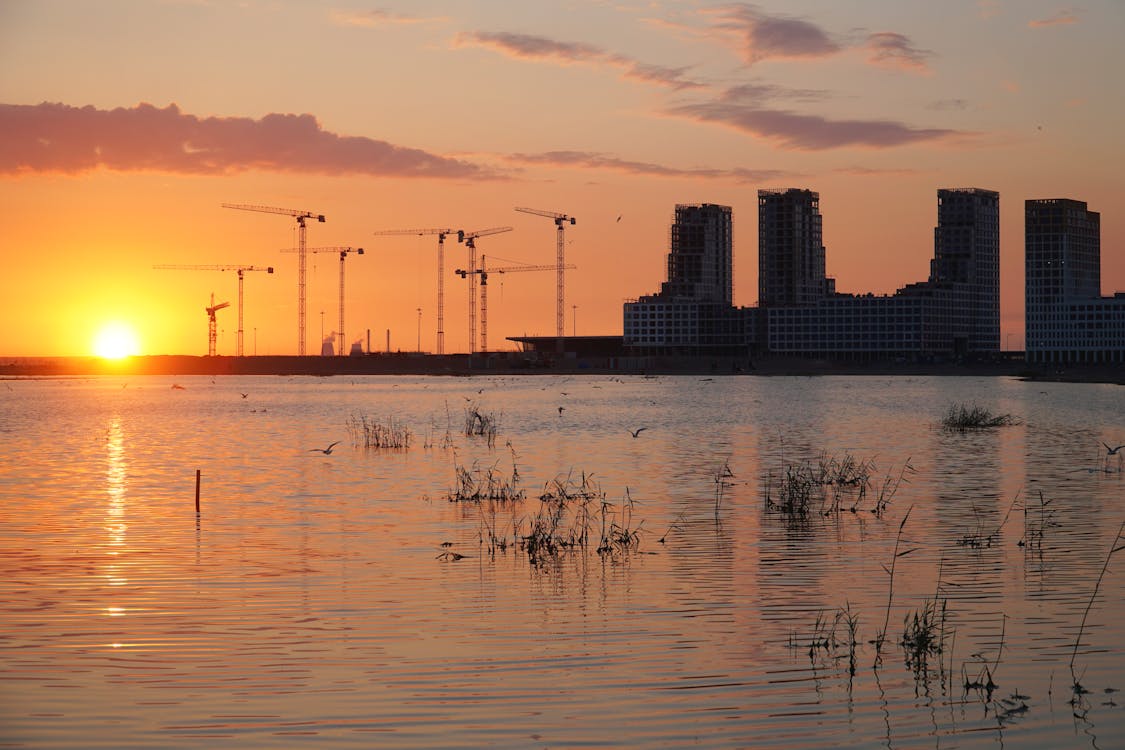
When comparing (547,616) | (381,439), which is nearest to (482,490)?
(547,616)

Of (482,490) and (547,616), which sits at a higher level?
(482,490)

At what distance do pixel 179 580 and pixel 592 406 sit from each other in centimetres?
11144

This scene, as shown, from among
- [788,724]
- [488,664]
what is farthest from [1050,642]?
[488,664]

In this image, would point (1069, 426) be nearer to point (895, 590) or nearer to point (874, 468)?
point (874, 468)

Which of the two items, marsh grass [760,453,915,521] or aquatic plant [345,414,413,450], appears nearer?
marsh grass [760,453,915,521]

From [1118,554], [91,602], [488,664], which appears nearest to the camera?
[488,664]

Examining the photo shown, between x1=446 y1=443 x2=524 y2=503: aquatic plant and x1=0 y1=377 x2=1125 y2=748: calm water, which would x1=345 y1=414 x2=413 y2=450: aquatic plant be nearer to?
x1=0 y1=377 x2=1125 y2=748: calm water

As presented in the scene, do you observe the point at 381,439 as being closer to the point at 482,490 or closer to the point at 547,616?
the point at 482,490

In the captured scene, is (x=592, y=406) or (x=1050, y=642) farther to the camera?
(x=592, y=406)

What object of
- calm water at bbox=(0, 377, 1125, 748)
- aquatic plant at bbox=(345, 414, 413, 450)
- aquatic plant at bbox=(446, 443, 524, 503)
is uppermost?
aquatic plant at bbox=(345, 414, 413, 450)

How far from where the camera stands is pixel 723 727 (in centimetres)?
1612

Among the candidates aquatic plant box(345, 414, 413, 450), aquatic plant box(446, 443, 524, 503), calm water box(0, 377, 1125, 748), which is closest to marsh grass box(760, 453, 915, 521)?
calm water box(0, 377, 1125, 748)

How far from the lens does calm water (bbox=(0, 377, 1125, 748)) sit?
16.4 meters

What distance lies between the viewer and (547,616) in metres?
23.1
